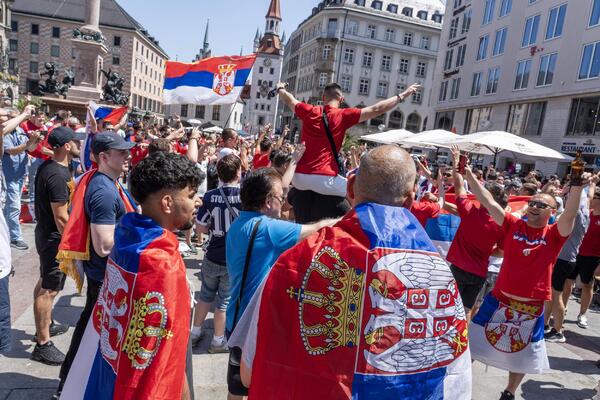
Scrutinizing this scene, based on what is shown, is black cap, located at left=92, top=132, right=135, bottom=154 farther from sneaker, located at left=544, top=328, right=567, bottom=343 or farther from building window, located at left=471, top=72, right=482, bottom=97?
building window, located at left=471, top=72, right=482, bottom=97

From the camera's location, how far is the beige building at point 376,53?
64.8m

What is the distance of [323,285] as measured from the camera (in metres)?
1.76

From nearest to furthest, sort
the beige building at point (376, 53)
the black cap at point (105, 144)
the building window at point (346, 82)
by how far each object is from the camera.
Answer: the black cap at point (105, 144), the building window at point (346, 82), the beige building at point (376, 53)

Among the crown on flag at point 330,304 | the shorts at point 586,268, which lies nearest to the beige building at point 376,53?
the shorts at point 586,268

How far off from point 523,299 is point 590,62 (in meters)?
27.4

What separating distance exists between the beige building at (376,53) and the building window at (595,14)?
3721 centimetres

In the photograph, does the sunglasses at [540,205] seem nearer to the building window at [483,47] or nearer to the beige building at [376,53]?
the building window at [483,47]

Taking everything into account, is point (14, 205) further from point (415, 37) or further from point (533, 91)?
point (415, 37)

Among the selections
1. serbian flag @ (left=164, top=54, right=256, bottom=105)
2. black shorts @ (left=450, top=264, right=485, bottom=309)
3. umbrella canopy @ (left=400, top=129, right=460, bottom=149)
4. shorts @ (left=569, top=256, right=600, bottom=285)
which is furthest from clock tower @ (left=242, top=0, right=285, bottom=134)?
black shorts @ (left=450, top=264, right=485, bottom=309)

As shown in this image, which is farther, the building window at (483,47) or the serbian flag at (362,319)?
the building window at (483,47)

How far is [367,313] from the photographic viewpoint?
5.62 ft

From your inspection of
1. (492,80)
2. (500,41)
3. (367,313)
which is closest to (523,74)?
(492,80)

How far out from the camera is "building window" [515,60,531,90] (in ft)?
103

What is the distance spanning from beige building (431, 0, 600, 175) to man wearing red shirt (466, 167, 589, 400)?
69.8 ft
